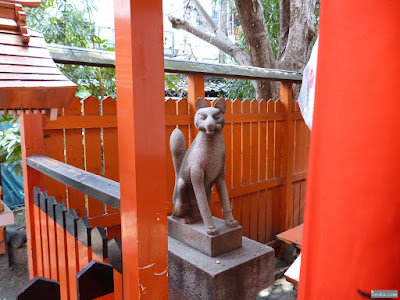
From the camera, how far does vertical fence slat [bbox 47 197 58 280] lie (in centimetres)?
158

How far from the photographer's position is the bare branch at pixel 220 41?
20.6 ft

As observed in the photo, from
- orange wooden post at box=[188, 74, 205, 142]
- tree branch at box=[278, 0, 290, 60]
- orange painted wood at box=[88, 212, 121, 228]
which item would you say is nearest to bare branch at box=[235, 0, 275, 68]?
tree branch at box=[278, 0, 290, 60]

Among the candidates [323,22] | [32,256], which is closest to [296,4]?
[32,256]

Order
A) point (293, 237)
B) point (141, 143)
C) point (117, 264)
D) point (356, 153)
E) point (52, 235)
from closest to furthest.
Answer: point (356, 153), point (141, 143), point (117, 264), point (52, 235), point (293, 237)

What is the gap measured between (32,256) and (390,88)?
8.38ft

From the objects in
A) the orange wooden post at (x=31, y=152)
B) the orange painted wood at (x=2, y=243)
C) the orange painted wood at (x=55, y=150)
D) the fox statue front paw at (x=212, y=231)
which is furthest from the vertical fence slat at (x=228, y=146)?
the orange painted wood at (x=2, y=243)

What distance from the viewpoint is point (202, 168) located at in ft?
6.78

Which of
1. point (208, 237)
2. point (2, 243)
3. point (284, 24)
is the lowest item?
point (2, 243)

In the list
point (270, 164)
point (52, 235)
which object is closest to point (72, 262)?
point (52, 235)

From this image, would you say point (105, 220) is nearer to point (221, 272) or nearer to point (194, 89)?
point (221, 272)

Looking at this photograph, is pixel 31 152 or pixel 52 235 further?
pixel 31 152

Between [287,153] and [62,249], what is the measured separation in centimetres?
330

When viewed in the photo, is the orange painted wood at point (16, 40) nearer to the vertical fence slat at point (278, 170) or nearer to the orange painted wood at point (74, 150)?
the orange painted wood at point (74, 150)

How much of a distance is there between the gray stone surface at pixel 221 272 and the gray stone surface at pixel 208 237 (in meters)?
0.03
